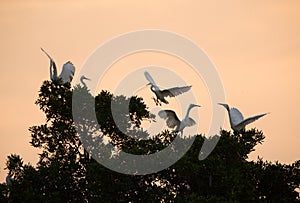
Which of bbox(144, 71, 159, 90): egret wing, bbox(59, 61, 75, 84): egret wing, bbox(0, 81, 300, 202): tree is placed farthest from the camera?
bbox(59, 61, 75, 84): egret wing

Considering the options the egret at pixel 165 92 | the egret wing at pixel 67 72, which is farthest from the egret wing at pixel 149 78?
the egret wing at pixel 67 72

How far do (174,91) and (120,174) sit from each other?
15.5ft

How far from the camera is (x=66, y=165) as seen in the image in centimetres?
4906

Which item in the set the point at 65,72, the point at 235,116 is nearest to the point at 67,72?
the point at 65,72

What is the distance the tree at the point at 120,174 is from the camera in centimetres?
4619

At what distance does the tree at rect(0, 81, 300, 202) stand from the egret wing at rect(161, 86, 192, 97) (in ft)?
4.01

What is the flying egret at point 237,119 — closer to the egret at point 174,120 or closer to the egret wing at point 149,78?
the egret at point 174,120

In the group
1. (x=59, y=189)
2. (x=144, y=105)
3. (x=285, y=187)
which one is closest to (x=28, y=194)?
(x=59, y=189)

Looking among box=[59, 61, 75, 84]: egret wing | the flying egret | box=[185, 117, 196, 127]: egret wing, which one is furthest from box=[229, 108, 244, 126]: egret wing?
box=[59, 61, 75, 84]: egret wing

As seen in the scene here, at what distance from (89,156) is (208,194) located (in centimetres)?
519

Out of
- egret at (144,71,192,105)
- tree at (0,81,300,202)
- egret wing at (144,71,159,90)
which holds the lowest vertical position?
tree at (0,81,300,202)

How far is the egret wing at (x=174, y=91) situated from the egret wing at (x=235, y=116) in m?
2.01

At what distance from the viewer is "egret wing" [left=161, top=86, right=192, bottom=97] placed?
163ft

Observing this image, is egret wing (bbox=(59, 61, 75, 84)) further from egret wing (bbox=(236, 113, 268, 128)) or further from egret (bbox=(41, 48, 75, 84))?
egret wing (bbox=(236, 113, 268, 128))
